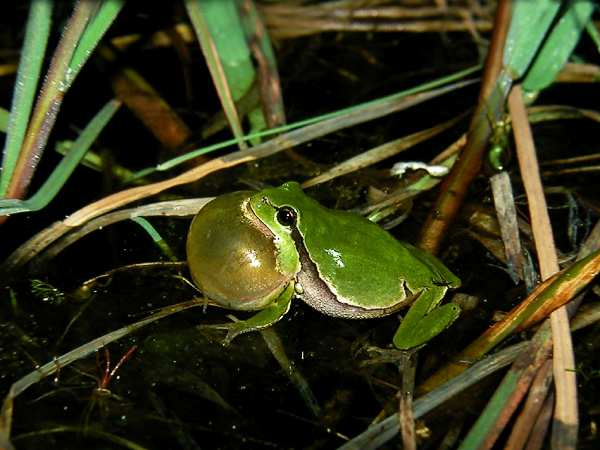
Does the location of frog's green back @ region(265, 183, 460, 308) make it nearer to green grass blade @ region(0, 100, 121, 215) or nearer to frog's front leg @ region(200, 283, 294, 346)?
frog's front leg @ region(200, 283, 294, 346)

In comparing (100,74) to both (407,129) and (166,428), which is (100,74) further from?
(166,428)

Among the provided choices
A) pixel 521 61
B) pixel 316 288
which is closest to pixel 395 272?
pixel 316 288

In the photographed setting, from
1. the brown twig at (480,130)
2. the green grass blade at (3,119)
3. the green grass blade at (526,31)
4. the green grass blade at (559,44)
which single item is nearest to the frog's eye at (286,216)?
the brown twig at (480,130)

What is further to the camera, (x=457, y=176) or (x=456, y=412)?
(x=457, y=176)

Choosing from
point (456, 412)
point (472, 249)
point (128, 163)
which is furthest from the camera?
point (128, 163)

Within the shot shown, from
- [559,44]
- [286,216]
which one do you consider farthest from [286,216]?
[559,44]

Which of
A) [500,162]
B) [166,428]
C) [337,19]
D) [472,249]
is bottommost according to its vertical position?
[166,428]

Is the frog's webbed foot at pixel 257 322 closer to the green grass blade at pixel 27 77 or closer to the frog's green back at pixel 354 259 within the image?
the frog's green back at pixel 354 259

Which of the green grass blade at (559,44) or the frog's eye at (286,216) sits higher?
the green grass blade at (559,44)
